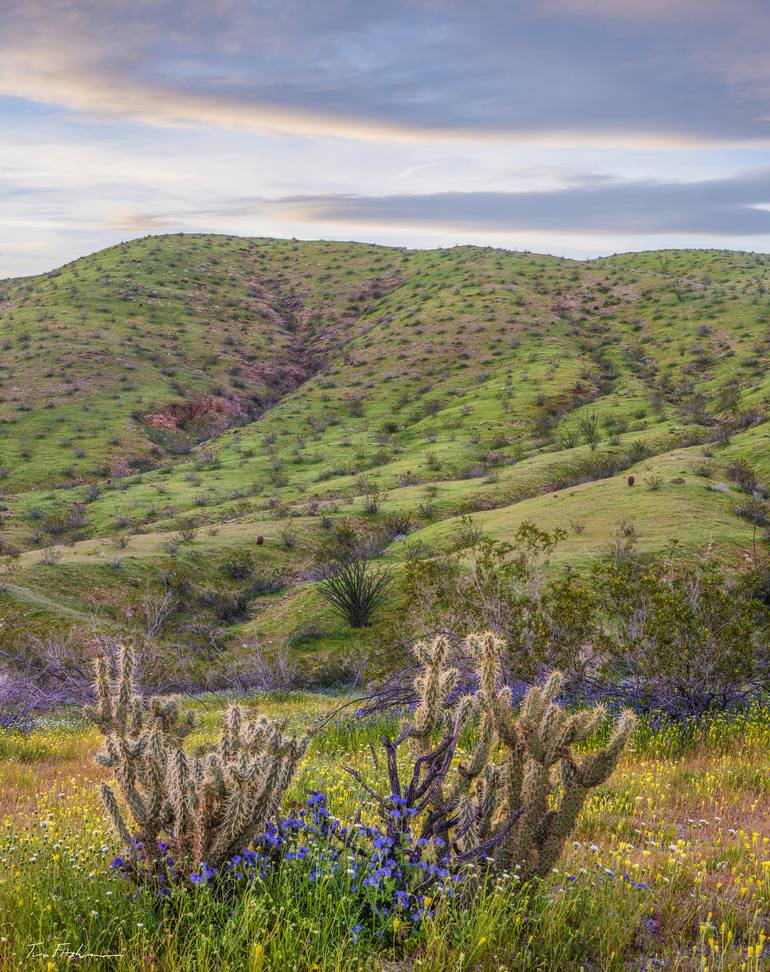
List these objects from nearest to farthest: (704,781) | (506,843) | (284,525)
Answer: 1. (506,843)
2. (704,781)
3. (284,525)

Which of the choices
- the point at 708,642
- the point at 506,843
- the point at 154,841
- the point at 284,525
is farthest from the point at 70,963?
the point at 284,525

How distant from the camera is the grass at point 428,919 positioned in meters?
3.21

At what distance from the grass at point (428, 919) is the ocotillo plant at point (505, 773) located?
0.21 meters

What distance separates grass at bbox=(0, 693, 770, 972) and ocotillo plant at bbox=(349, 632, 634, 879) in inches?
8.2


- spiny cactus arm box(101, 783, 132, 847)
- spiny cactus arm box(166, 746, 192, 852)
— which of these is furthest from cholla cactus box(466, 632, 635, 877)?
spiny cactus arm box(101, 783, 132, 847)

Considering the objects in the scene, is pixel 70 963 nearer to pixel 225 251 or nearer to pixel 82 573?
pixel 82 573

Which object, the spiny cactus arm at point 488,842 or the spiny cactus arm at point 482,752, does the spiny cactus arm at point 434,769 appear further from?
the spiny cactus arm at point 488,842

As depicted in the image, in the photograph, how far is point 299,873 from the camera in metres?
3.81

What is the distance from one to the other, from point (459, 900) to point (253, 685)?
1336cm

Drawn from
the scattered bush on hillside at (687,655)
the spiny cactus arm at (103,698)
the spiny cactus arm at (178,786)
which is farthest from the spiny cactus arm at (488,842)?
the scattered bush on hillside at (687,655)

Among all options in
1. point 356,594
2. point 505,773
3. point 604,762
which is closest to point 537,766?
point 505,773

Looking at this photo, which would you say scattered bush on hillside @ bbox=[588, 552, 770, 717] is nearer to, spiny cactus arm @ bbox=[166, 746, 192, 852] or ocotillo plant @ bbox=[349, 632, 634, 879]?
ocotillo plant @ bbox=[349, 632, 634, 879]

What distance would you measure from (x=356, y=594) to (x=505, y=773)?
14.9 m

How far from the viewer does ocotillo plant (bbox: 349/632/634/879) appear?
3883mm
